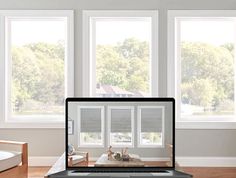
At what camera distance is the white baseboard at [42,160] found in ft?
18.5

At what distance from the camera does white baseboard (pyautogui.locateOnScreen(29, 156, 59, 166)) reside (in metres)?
5.65

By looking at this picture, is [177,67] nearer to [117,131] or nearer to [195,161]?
[195,161]

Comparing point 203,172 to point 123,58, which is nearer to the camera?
point 203,172

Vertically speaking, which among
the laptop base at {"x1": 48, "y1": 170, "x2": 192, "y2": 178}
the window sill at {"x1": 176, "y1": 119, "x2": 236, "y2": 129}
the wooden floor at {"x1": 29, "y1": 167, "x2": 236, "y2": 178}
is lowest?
the wooden floor at {"x1": 29, "y1": 167, "x2": 236, "y2": 178}

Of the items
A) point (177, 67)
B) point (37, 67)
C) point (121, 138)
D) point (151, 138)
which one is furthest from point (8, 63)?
point (151, 138)

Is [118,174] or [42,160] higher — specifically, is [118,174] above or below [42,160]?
above

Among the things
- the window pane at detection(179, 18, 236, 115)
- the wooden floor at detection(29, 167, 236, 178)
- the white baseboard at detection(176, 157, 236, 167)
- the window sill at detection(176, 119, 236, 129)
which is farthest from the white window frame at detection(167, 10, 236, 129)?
the wooden floor at detection(29, 167, 236, 178)

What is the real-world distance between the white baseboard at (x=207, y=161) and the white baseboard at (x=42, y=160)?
5.54 feet

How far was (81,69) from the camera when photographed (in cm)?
561

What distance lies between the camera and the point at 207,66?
226 inches

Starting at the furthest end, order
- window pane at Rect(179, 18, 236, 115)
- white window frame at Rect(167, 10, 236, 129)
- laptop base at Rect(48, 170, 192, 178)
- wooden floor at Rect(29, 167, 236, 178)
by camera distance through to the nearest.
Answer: window pane at Rect(179, 18, 236, 115), white window frame at Rect(167, 10, 236, 129), wooden floor at Rect(29, 167, 236, 178), laptop base at Rect(48, 170, 192, 178)

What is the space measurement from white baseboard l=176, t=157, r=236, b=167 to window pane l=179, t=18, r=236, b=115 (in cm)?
61

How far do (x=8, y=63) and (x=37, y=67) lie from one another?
0.39 m

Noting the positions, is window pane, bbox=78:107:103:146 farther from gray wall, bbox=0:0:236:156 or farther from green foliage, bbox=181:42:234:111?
green foliage, bbox=181:42:234:111
